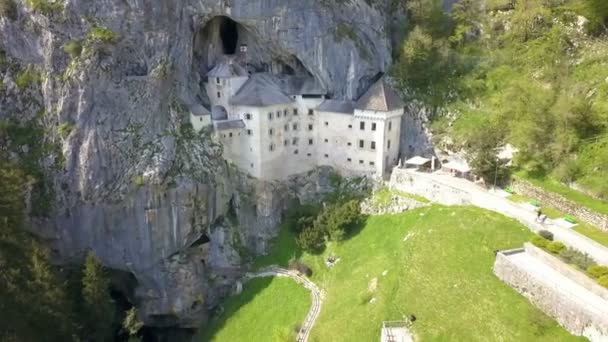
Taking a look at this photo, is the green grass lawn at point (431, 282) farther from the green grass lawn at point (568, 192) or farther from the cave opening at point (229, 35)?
the cave opening at point (229, 35)

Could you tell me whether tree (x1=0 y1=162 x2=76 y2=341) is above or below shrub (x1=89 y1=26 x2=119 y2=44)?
below

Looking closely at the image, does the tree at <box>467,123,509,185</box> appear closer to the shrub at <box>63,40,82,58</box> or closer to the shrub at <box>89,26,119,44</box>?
the shrub at <box>89,26,119,44</box>

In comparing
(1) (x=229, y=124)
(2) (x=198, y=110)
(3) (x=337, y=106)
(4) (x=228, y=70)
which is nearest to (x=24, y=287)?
(2) (x=198, y=110)

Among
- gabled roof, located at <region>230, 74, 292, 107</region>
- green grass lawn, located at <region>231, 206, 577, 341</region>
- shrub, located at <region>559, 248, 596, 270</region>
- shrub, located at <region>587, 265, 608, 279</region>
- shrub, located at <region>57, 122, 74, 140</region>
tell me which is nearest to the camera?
shrub, located at <region>587, 265, 608, 279</region>

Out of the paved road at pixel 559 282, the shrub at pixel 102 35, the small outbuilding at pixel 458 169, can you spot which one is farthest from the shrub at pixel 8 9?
the paved road at pixel 559 282

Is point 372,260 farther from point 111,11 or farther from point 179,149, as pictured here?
point 111,11

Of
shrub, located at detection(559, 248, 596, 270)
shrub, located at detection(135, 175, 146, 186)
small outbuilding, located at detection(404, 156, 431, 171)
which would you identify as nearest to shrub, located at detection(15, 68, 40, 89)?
shrub, located at detection(135, 175, 146, 186)
